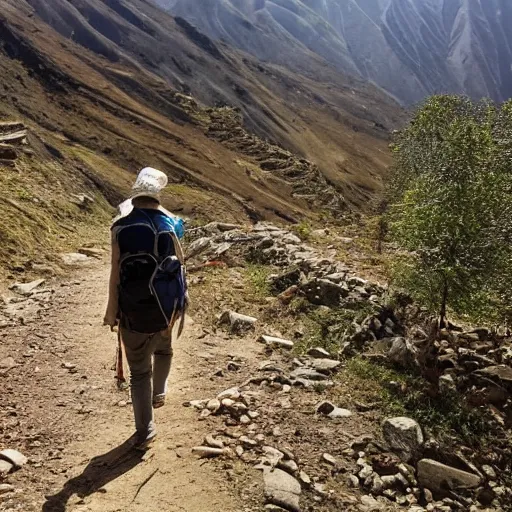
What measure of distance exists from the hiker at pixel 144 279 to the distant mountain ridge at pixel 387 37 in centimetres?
13570

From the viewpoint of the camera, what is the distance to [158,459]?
4301mm

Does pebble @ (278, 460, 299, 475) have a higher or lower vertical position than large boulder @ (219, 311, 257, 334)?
higher

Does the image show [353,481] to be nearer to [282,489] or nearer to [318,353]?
[282,489]

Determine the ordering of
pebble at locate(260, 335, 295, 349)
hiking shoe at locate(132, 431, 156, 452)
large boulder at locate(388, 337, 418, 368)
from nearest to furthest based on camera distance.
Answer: hiking shoe at locate(132, 431, 156, 452) < large boulder at locate(388, 337, 418, 368) < pebble at locate(260, 335, 295, 349)

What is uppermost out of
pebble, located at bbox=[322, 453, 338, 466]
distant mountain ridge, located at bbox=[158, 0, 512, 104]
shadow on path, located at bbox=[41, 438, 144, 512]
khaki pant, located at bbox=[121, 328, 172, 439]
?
distant mountain ridge, located at bbox=[158, 0, 512, 104]

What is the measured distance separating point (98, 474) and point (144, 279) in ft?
5.12

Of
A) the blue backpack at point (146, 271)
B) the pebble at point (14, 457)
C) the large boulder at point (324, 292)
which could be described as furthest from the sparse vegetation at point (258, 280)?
the pebble at point (14, 457)

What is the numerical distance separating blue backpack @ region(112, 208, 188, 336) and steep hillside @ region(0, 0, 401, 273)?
6.47m

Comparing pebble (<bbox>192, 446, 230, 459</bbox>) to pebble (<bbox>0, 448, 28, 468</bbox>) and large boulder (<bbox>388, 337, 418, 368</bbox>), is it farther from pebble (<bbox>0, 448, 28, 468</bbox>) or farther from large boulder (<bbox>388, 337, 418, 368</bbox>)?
large boulder (<bbox>388, 337, 418, 368</bbox>)

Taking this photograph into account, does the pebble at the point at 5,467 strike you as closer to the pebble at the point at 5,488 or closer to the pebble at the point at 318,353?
the pebble at the point at 5,488

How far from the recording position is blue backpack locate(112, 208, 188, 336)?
3.98m

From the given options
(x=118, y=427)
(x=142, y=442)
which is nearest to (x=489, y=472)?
(x=142, y=442)

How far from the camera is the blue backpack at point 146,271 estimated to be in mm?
3979

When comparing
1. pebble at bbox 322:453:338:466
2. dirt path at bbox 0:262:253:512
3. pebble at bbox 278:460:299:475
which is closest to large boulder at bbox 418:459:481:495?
pebble at bbox 322:453:338:466
